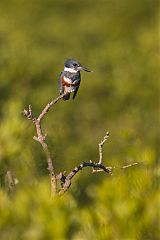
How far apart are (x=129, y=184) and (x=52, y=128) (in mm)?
3661

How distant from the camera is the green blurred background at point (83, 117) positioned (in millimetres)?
2508

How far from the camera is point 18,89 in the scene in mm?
11461

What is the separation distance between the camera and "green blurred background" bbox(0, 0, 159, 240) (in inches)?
98.7

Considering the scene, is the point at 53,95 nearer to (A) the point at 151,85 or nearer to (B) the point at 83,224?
(A) the point at 151,85

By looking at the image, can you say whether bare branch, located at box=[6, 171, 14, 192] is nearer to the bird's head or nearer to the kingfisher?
the kingfisher

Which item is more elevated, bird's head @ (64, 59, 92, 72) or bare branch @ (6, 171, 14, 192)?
bird's head @ (64, 59, 92, 72)

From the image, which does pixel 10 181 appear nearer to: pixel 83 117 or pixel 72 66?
pixel 72 66

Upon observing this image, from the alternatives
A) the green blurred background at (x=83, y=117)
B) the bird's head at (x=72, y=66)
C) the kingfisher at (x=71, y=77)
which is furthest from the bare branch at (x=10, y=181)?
the bird's head at (x=72, y=66)

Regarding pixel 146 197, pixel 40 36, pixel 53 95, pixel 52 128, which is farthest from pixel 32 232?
pixel 40 36

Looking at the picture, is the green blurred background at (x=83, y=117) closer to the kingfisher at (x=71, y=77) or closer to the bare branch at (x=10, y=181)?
the bare branch at (x=10, y=181)

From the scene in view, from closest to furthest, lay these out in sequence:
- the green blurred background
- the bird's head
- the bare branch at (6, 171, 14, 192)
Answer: the green blurred background, the bird's head, the bare branch at (6, 171, 14, 192)

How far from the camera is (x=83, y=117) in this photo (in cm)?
1441

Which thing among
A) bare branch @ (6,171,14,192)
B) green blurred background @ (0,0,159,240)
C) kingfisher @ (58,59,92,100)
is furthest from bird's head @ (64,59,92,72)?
bare branch @ (6,171,14,192)

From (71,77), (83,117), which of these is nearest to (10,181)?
(71,77)
